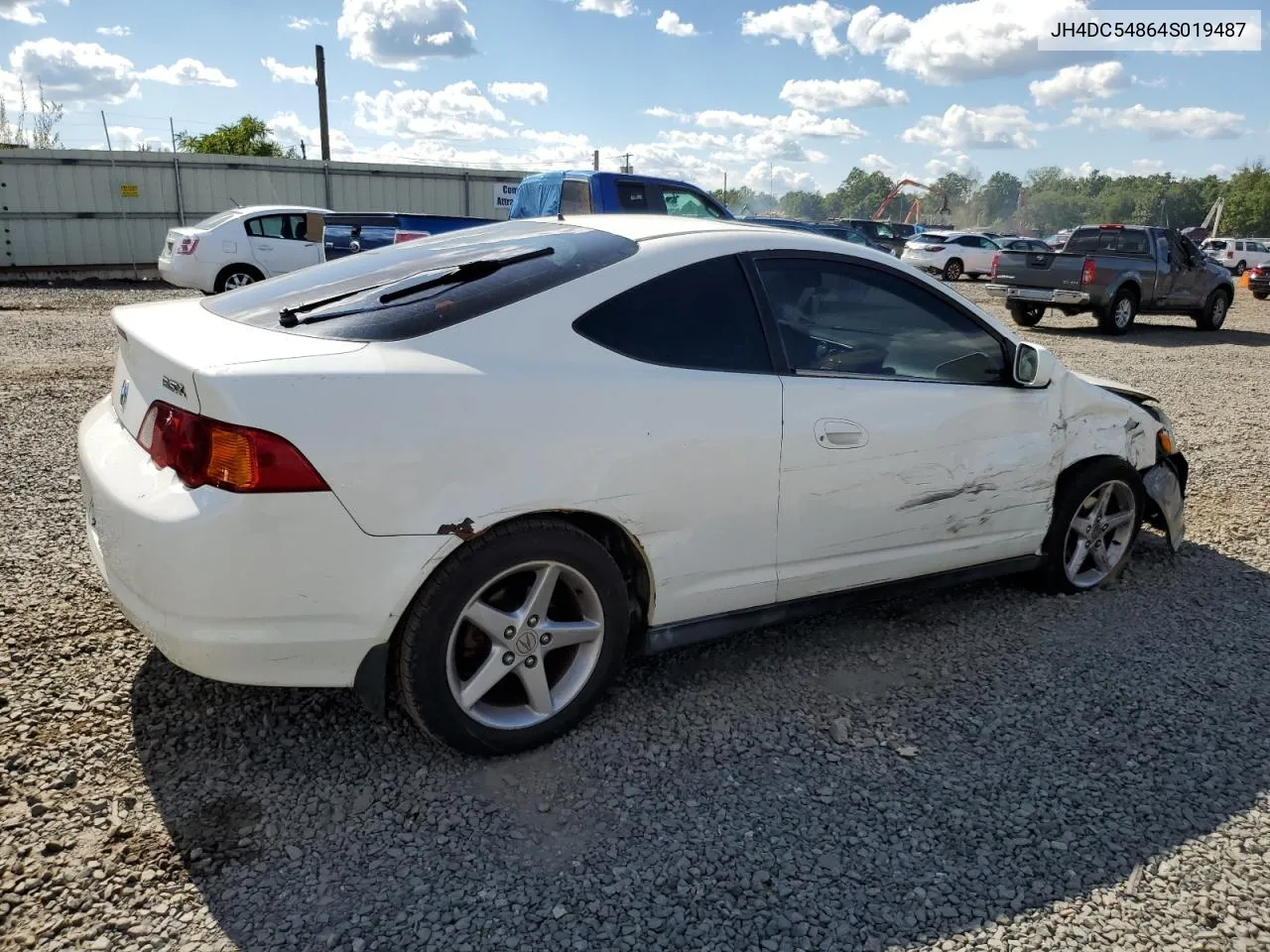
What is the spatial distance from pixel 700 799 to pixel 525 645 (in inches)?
26.8

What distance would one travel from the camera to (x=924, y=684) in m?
3.49

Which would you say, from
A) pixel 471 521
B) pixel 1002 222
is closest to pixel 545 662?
pixel 471 521

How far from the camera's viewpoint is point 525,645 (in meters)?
2.82

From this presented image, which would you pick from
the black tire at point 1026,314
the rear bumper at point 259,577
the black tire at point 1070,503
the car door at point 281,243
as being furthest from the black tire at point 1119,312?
the rear bumper at point 259,577

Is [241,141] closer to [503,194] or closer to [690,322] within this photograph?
[503,194]

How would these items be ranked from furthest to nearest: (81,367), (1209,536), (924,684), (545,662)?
(81,367) → (1209,536) → (924,684) → (545,662)

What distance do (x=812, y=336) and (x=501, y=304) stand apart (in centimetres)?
117

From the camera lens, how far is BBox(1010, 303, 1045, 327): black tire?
53.5 feet

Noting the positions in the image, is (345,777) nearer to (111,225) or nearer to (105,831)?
(105,831)

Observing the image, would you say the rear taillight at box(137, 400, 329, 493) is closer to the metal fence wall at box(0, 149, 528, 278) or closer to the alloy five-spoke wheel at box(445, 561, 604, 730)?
the alloy five-spoke wheel at box(445, 561, 604, 730)

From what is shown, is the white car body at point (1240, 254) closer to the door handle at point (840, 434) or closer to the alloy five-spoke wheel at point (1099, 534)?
the alloy five-spoke wheel at point (1099, 534)

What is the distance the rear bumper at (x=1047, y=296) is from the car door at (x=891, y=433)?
12.7 metres

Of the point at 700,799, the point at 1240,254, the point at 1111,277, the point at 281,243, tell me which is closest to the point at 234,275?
the point at 281,243

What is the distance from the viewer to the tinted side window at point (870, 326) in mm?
3336
